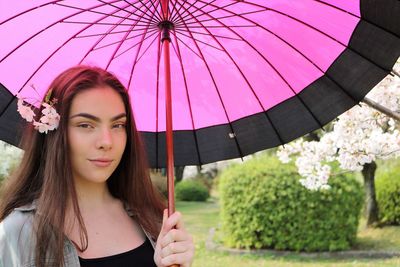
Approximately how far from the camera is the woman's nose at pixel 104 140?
1.72 metres

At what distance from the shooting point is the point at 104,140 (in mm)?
1723

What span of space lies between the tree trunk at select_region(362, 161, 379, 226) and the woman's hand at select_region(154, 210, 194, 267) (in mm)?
8061

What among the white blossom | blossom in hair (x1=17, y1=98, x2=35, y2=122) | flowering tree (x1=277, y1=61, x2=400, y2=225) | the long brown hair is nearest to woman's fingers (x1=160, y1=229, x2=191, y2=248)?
the long brown hair

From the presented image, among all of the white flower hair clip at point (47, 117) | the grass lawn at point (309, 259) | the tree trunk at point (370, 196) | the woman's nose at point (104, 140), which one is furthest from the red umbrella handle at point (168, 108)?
the tree trunk at point (370, 196)

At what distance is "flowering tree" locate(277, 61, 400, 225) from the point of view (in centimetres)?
402

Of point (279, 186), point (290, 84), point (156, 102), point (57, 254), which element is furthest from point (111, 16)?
point (279, 186)

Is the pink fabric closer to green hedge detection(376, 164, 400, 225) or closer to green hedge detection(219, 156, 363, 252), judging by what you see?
green hedge detection(219, 156, 363, 252)

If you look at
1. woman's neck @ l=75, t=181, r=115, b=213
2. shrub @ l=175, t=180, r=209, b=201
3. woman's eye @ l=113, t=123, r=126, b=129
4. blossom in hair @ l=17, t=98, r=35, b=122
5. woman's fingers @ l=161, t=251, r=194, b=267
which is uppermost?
shrub @ l=175, t=180, r=209, b=201

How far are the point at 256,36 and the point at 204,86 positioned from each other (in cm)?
35

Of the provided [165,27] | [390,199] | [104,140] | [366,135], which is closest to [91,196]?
[104,140]

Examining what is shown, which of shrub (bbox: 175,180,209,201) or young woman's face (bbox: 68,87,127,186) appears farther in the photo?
shrub (bbox: 175,180,209,201)

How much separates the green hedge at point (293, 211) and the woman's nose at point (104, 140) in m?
6.15

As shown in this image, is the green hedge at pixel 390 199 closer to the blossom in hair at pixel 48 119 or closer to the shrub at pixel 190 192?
the blossom in hair at pixel 48 119

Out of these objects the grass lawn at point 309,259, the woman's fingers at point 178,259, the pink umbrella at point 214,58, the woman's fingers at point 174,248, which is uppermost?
the grass lawn at point 309,259
